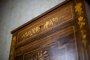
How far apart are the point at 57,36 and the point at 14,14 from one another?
46.5 inches

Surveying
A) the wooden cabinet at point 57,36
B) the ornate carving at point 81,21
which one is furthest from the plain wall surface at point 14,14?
the ornate carving at point 81,21

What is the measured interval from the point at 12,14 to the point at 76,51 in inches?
59.9

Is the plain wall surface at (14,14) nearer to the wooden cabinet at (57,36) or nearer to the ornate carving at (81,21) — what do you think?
the wooden cabinet at (57,36)

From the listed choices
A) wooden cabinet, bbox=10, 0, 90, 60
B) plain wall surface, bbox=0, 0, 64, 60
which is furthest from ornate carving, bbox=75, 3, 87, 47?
plain wall surface, bbox=0, 0, 64, 60

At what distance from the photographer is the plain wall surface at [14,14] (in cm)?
213

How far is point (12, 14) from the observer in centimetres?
263

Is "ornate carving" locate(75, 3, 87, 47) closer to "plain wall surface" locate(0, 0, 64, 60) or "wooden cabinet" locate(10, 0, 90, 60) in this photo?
"wooden cabinet" locate(10, 0, 90, 60)

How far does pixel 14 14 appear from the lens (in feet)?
8.48

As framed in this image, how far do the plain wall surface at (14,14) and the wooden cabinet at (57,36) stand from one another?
25cm

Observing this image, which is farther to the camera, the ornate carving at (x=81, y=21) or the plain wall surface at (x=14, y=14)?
the plain wall surface at (x=14, y=14)

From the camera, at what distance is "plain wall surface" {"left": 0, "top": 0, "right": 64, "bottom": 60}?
2127mm

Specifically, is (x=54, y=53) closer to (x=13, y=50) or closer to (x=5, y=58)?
(x=13, y=50)

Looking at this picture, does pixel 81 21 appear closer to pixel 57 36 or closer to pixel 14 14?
pixel 57 36

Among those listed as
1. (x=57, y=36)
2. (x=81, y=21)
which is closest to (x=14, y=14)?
(x=57, y=36)
